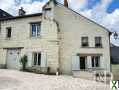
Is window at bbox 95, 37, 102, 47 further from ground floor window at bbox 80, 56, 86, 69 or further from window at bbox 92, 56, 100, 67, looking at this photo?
ground floor window at bbox 80, 56, 86, 69

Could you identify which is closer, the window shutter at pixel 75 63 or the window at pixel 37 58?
the window shutter at pixel 75 63

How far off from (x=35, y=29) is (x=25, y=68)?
16.5 ft

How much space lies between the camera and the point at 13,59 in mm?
25125

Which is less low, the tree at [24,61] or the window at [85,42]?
the window at [85,42]

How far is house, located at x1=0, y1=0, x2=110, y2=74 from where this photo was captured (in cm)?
2356

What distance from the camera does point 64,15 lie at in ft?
80.4

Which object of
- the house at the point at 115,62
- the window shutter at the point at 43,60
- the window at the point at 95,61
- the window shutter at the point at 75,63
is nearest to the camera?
the window shutter at the point at 75,63

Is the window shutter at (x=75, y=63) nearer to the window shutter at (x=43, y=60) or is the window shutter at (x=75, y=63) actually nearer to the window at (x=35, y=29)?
the window shutter at (x=43, y=60)

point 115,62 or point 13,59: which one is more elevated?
point 13,59

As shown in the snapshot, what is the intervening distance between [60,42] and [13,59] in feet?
21.3

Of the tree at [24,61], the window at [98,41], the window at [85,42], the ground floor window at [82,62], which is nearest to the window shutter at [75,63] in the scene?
the ground floor window at [82,62]

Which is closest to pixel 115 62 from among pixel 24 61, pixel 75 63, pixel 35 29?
pixel 75 63

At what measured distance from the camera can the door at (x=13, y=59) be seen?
981 inches

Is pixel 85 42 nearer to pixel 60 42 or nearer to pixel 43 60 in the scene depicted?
pixel 60 42
